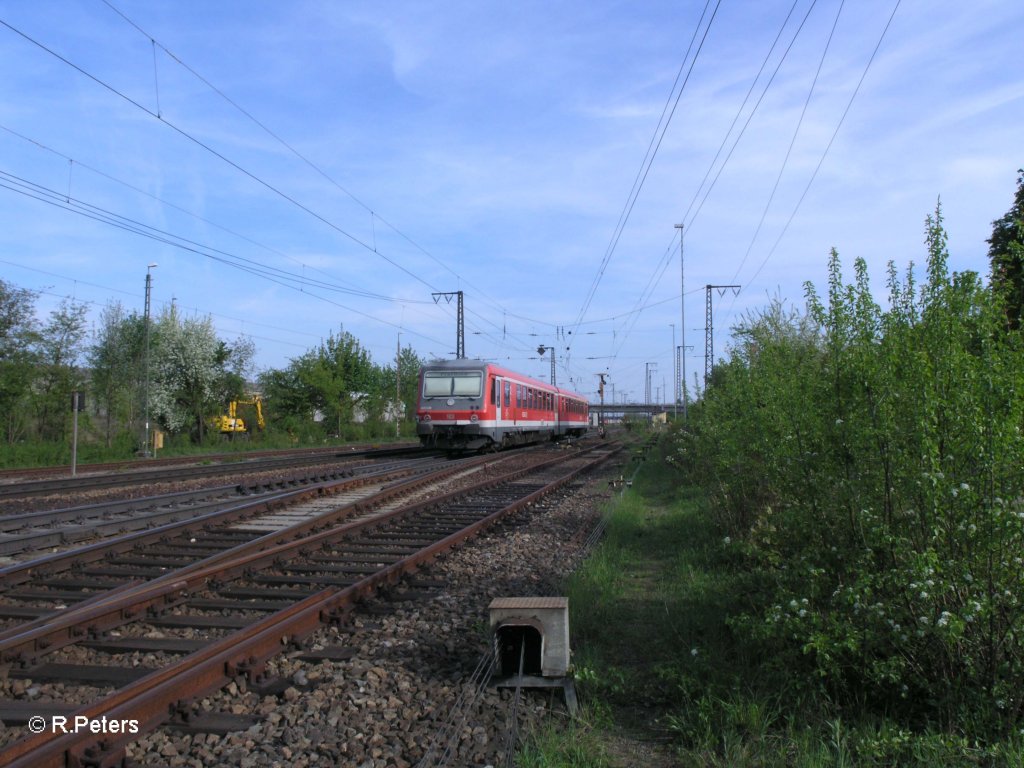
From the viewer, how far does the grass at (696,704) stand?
353 cm

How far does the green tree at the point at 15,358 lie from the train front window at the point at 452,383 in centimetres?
1501

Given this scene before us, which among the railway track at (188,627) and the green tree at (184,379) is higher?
the green tree at (184,379)

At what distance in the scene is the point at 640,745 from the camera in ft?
12.9

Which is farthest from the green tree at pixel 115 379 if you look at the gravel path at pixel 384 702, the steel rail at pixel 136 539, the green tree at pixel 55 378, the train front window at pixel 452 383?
the gravel path at pixel 384 702

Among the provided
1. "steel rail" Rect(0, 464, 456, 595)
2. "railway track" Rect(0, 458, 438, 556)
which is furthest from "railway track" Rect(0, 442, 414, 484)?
"steel rail" Rect(0, 464, 456, 595)

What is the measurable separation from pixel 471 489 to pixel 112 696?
438 inches

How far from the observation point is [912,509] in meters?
3.91

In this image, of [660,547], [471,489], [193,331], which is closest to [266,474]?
[471,489]

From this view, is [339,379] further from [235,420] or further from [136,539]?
[136,539]

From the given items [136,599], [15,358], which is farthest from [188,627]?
[15,358]

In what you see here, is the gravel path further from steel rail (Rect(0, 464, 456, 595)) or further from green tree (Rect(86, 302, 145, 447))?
green tree (Rect(86, 302, 145, 447))

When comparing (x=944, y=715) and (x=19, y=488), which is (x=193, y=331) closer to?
(x=19, y=488)

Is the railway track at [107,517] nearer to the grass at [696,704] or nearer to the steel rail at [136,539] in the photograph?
the steel rail at [136,539]

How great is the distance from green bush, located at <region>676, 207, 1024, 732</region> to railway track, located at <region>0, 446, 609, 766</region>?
3.25m
